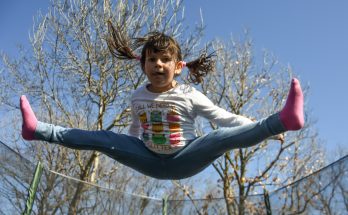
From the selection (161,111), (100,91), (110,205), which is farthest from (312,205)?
(100,91)

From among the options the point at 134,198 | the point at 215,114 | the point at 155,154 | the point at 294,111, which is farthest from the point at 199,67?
the point at 134,198

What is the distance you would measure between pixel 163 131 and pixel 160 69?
1.13ft

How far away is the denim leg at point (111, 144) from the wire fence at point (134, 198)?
2.30 feet

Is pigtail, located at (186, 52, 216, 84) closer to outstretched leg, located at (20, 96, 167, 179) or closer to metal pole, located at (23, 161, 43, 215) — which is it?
outstretched leg, located at (20, 96, 167, 179)

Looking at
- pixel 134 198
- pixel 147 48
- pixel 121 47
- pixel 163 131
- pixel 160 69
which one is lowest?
pixel 163 131

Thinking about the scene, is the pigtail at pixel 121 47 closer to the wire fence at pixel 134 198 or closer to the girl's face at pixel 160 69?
the girl's face at pixel 160 69

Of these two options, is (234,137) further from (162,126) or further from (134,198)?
(134,198)

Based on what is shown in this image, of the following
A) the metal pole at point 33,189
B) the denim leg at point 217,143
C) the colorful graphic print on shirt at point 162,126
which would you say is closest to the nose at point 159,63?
the colorful graphic print on shirt at point 162,126

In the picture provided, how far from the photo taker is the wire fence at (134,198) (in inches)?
99.3

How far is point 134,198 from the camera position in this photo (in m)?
3.75

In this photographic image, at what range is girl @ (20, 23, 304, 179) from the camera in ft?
6.56

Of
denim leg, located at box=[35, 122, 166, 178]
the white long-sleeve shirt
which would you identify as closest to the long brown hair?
the white long-sleeve shirt

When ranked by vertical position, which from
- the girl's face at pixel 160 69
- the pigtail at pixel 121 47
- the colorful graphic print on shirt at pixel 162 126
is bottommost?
the colorful graphic print on shirt at pixel 162 126

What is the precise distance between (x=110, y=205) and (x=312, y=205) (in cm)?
177
